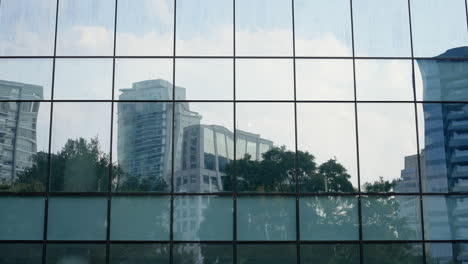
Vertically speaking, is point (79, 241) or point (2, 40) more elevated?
point (2, 40)

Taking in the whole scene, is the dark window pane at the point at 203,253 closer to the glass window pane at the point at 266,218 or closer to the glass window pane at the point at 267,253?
the glass window pane at the point at 267,253

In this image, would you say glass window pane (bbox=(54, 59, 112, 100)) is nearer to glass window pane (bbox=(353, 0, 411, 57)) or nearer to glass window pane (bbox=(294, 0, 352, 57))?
glass window pane (bbox=(294, 0, 352, 57))

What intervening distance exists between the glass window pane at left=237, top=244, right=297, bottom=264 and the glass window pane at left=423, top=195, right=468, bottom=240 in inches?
175

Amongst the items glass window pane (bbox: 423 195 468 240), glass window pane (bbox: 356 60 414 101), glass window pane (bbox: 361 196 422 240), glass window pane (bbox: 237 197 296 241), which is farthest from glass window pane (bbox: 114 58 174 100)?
glass window pane (bbox: 423 195 468 240)

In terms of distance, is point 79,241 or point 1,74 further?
point 1,74

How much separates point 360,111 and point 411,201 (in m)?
3.35

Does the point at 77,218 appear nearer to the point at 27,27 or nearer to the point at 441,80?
the point at 27,27

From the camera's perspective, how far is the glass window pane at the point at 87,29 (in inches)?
806

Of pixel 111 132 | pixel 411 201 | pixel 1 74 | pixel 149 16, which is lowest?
pixel 411 201

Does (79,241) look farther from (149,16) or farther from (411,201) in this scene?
(411,201)

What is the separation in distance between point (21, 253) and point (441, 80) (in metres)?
14.9

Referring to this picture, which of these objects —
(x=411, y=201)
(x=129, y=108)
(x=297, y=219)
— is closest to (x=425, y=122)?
(x=411, y=201)

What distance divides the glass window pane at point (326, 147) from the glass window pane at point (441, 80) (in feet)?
8.59

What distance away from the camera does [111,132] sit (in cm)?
1984
